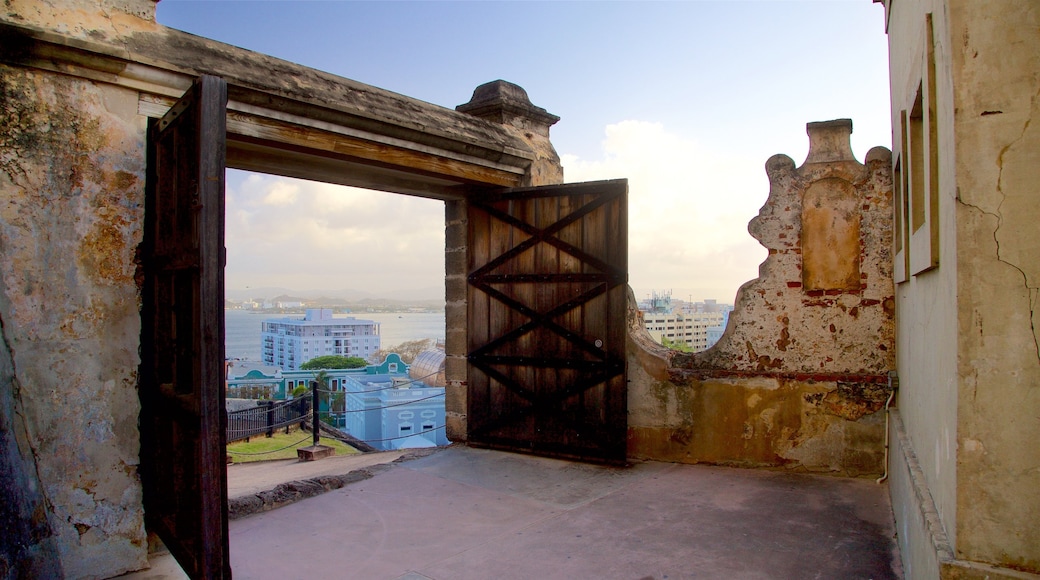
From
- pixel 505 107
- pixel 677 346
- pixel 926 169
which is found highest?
pixel 505 107

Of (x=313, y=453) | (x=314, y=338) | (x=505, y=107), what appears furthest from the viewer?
(x=314, y=338)

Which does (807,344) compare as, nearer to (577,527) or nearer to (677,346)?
(677,346)

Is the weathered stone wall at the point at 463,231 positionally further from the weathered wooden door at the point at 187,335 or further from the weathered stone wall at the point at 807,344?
the weathered wooden door at the point at 187,335

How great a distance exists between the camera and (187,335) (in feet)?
10.4

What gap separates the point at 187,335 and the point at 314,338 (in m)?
35.8

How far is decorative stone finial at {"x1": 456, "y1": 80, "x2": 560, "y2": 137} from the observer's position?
6449 millimetres

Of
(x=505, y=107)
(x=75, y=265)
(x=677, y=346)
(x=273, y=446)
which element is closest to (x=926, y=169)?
(x=75, y=265)

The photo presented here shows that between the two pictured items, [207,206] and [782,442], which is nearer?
[207,206]

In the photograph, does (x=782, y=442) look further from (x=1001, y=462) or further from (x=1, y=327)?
(x=1, y=327)

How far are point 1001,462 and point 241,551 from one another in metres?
3.79

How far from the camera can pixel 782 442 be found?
5320mm

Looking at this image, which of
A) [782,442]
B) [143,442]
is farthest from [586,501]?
[143,442]

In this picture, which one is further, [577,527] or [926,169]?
[577,527]

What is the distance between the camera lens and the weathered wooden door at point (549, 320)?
5.58 metres
